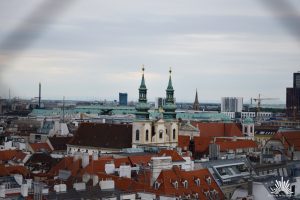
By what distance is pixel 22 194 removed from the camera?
17500mm

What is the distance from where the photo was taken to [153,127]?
3709 centimetres

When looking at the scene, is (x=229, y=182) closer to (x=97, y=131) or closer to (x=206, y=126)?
(x=97, y=131)

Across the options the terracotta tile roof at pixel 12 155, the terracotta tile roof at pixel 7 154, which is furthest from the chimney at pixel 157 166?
the terracotta tile roof at pixel 7 154

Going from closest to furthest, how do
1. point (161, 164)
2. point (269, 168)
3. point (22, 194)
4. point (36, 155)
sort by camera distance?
point (22, 194) → point (161, 164) → point (269, 168) → point (36, 155)

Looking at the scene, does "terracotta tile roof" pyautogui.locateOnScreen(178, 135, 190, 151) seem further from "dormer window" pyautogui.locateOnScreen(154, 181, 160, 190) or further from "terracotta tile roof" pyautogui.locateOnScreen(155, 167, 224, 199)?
"dormer window" pyautogui.locateOnScreen(154, 181, 160, 190)

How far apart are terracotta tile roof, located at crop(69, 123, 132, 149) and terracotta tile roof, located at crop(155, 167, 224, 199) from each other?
14.6 m

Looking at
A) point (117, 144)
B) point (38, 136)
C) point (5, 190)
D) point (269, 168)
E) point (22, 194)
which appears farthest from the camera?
point (38, 136)

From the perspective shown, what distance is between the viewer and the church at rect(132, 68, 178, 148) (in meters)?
36.2

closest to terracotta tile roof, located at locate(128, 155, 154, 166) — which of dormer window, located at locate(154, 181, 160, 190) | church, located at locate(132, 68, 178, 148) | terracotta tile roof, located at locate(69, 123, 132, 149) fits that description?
dormer window, located at locate(154, 181, 160, 190)

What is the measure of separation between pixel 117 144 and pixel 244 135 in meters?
17.1

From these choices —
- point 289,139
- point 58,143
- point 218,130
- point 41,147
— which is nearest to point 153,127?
point 58,143

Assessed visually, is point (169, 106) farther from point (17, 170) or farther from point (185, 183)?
point (185, 183)

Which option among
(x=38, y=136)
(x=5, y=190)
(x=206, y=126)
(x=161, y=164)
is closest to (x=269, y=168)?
(x=161, y=164)

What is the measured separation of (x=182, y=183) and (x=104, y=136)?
668 inches
